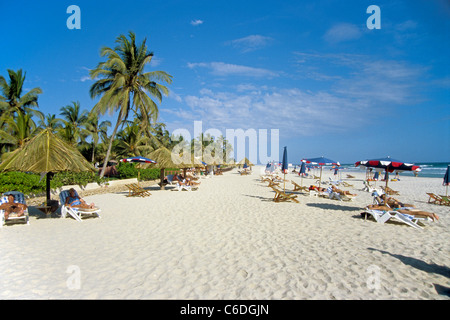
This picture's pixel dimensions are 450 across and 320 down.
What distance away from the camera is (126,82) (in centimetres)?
1684

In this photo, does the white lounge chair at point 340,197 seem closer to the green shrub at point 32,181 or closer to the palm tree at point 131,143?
the green shrub at point 32,181

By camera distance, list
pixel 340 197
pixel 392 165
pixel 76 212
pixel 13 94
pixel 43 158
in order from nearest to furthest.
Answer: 1. pixel 43 158
2. pixel 76 212
3. pixel 392 165
4. pixel 340 197
5. pixel 13 94

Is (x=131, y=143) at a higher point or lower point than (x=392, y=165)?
higher

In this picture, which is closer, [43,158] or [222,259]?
[222,259]

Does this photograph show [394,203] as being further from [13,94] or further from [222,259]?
[13,94]

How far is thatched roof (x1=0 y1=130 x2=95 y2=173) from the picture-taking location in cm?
632

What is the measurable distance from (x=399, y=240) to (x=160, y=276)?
5.09 m

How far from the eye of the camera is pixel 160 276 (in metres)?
3.49

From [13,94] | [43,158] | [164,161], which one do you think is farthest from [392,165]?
[13,94]

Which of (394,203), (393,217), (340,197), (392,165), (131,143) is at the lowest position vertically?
(340,197)

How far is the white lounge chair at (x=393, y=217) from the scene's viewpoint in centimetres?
654

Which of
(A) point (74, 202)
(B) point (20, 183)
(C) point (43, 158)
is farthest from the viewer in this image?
(B) point (20, 183)
